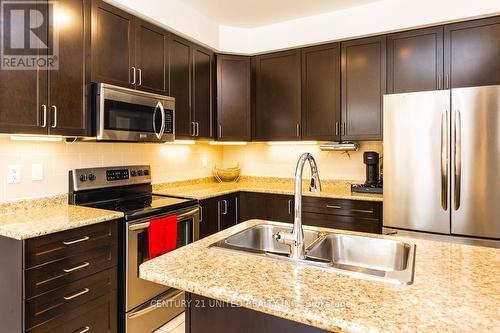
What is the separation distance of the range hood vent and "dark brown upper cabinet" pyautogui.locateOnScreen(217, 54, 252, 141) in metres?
0.86

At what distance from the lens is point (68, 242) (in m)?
1.76

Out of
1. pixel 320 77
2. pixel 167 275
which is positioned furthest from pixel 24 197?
pixel 320 77

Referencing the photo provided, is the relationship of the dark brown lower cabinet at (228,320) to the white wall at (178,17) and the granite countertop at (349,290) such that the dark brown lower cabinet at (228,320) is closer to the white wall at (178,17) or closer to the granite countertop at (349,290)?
the granite countertop at (349,290)

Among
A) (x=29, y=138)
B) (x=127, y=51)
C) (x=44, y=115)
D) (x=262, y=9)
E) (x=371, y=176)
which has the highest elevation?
(x=262, y=9)

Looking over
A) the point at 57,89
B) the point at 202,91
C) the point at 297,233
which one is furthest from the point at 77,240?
the point at 202,91

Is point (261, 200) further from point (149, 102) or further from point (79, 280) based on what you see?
point (79, 280)

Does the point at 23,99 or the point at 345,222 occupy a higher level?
the point at 23,99

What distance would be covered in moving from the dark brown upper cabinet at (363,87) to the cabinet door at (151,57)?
1729 millimetres

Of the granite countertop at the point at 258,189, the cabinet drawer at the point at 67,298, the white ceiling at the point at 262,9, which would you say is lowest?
the cabinet drawer at the point at 67,298

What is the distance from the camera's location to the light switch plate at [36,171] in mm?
2201

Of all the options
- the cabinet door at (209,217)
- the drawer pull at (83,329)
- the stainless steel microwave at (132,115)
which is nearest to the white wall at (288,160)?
the cabinet door at (209,217)

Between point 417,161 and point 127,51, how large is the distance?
7.91 feet

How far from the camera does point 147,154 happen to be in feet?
10.0

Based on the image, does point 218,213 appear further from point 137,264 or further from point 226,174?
point 137,264
